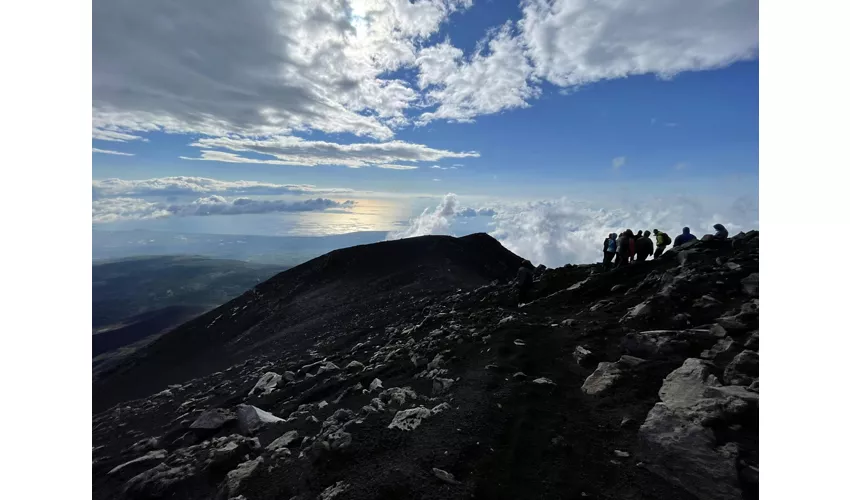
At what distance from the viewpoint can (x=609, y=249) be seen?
14.7 metres

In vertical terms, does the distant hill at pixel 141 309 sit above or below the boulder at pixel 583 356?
below

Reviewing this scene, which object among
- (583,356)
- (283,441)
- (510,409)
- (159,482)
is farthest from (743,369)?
(159,482)

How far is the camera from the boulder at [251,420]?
8023 millimetres

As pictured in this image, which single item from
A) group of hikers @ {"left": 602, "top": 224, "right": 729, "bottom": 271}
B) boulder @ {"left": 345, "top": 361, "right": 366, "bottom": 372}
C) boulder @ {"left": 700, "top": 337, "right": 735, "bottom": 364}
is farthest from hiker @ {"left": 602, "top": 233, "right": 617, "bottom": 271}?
boulder @ {"left": 345, "top": 361, "right": 366, "bottom": 372}

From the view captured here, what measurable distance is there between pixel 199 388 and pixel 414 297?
37.0 feet

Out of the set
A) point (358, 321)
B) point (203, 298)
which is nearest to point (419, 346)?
point (358, 321)

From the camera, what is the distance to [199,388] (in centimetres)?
1557

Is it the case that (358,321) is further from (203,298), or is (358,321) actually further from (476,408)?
(203,298)

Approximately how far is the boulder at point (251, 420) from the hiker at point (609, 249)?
495 inches

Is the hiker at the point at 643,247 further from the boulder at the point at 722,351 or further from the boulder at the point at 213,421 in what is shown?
the boulder at the point at 213,421

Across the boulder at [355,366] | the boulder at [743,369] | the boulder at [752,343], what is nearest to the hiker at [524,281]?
the boulder at [355,366]

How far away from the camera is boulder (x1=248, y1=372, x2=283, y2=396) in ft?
38.9

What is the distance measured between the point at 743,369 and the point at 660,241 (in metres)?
10.2

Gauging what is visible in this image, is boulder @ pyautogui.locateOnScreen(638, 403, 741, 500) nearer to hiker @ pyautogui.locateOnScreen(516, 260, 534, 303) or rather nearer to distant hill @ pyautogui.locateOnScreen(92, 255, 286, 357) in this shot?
hiker @ pyautogui.locateOnScreen(516, 260, 534, 303)
